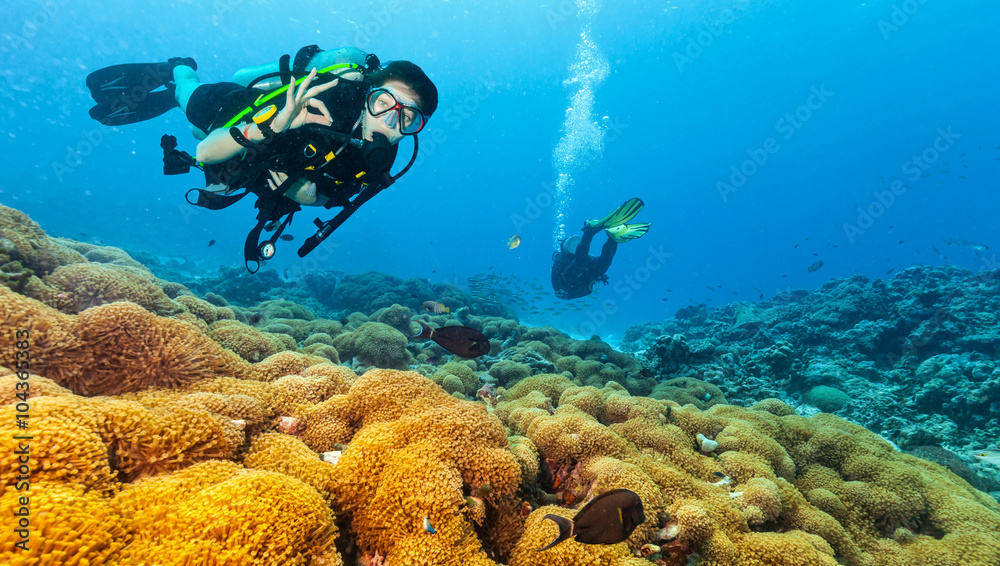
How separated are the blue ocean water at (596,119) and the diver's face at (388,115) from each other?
17.9m

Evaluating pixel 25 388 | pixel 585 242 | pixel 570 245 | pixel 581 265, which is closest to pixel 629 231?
pixel 585 242

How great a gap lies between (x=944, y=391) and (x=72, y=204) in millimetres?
91681

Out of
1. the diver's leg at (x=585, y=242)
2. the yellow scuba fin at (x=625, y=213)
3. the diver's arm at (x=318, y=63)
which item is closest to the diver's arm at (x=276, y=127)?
the diver's arm at (x=318, y=63)

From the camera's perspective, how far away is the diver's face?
3449 millimetres

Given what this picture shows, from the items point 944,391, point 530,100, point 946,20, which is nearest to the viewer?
point 944,391

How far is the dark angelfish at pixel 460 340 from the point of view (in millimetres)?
3469

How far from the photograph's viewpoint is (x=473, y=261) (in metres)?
122

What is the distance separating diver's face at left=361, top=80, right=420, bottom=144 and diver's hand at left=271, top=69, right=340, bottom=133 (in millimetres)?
334

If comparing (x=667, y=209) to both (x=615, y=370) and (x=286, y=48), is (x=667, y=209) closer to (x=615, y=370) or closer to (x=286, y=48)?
(x=286, y=48)

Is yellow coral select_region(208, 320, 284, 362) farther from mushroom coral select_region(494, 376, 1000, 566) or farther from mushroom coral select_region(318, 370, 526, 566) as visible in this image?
mushroom coral select_region(494, 376, 1000, 566)

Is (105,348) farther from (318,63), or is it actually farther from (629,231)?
(629,231)

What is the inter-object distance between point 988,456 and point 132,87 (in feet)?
46.0

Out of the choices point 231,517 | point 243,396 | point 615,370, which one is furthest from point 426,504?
point 615,370

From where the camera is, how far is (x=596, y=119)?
7144 centimetres
